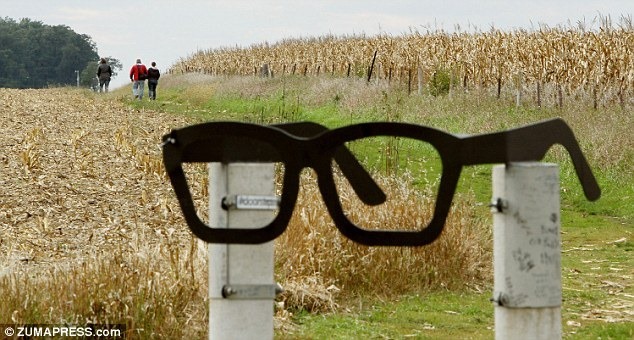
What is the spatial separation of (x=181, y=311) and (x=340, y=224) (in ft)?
15.0

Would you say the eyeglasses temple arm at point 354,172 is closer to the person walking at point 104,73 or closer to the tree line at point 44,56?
the person walking at point 104,73

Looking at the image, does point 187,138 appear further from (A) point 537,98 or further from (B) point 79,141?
(A) point 537,98

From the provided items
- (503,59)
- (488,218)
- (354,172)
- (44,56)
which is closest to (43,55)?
(44,56)

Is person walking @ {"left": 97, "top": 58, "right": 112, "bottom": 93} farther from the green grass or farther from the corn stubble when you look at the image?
the corn stubble

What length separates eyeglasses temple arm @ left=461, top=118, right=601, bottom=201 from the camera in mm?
2467

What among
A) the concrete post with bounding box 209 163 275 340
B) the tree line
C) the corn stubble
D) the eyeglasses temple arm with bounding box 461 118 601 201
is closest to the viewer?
the eyeglasses temple arm with bounding box 461 118 601 201

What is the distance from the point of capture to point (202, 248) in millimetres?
7793

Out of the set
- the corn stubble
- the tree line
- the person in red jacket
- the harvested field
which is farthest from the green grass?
the tree line

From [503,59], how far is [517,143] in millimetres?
26789

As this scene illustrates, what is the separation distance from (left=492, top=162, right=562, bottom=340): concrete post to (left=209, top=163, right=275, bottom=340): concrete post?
21.4 inches

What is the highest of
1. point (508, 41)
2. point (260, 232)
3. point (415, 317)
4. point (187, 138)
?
point (508, 41)

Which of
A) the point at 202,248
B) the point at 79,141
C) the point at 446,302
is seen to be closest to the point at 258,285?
the point at 202,248

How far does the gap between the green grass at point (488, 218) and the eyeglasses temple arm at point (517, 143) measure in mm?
4742

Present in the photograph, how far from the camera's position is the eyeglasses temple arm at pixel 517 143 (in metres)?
2.47
